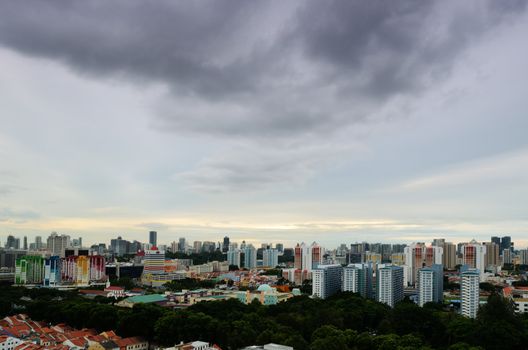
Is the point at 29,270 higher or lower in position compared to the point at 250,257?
higher

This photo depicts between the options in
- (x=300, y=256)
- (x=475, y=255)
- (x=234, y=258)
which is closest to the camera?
(x=475, y=255)

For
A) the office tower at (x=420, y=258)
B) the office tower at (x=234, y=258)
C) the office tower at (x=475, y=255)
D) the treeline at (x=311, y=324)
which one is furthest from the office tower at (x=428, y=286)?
the office tower at (x=234, y=258)

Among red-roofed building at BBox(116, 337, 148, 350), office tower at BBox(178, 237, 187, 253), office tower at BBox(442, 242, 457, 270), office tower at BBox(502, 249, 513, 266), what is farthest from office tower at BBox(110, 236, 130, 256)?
red-roofed building at BBox(116, 337, 148, 350)

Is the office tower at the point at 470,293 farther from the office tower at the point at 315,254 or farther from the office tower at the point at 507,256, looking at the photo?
the office tower at the point at 507,256

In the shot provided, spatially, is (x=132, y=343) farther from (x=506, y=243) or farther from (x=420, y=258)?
(x=506, y=243)

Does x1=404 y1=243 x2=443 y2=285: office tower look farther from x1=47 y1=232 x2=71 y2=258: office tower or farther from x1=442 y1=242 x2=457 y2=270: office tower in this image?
x1=47 y1=232 x2=71 y2=258: office tower

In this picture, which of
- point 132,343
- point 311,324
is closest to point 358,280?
point 311,324
